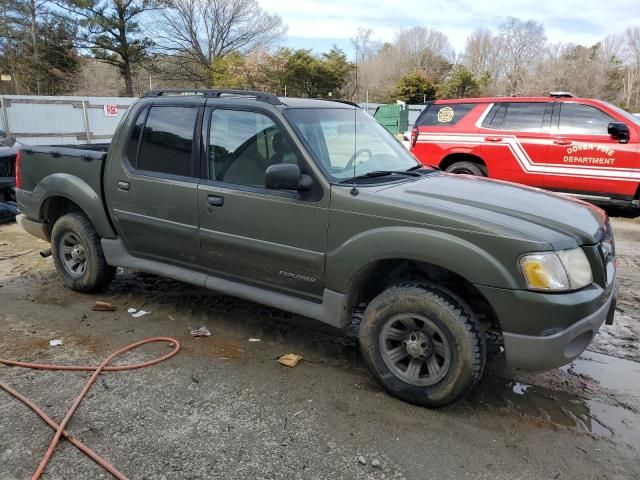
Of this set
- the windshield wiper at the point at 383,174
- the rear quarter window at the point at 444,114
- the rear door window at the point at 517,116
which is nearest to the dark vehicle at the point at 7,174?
the windshield wiper at the point at 383,174

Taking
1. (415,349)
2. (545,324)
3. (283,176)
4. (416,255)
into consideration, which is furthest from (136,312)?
(545,324)

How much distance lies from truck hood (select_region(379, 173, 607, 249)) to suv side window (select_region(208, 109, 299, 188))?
2.74ft

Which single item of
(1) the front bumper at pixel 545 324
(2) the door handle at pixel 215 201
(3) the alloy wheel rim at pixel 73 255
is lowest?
(3) the alloy wheel rim at pixel 73 255

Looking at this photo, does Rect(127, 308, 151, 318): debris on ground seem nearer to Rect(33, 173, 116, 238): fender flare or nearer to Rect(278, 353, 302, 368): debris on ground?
Rect(33, 173, 116, 238): fender flare

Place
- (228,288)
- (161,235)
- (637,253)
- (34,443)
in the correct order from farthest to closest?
(637,253) < (161,235) < (228,288) < (34,443)

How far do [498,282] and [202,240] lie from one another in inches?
86.2

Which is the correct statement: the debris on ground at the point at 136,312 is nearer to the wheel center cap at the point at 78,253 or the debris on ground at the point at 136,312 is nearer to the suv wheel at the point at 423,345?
the wheel center cap at the point at 78,253

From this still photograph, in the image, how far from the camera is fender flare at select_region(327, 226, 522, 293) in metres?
2.79

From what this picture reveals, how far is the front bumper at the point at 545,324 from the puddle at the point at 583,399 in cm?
47

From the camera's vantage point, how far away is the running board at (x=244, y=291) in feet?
11.1

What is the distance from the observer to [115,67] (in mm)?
37469

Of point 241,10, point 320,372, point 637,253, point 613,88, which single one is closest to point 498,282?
point 320,372

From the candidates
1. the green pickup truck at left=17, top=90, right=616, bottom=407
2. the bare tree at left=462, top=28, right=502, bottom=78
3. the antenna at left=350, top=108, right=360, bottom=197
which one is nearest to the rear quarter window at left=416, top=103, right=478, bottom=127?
the green pickup truck at left=17, top=90, right=616, bottom=407

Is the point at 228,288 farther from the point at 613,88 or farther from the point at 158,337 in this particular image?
the point at 613,88
